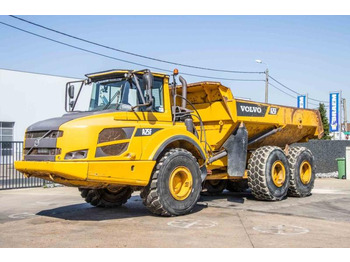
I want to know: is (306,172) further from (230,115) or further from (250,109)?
(230,115)

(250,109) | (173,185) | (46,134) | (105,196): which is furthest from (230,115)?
(46,134)

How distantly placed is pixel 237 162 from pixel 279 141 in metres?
2.56

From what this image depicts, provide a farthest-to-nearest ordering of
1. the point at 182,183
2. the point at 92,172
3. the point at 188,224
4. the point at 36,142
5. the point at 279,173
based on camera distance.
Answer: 1. the point at 279,173
2. the point at 182,183
3. the point at 36,142
4. the point at 188,224
5. the point at 92,172

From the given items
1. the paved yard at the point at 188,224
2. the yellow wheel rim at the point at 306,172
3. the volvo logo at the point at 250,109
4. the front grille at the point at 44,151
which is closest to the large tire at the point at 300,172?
the yellow wheel rim at the point at 306,172

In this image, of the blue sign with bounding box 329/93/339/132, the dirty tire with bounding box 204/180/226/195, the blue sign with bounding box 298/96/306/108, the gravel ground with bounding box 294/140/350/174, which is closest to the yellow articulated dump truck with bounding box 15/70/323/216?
the dirty tire with bounding box 204/180/226/195

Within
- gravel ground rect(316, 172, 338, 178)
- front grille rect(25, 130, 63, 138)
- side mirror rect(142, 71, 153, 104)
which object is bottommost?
gravel ground rect(316, 172, 338, 178)

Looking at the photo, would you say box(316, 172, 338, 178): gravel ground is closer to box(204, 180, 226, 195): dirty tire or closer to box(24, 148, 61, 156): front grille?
box(204, 180, 226, 195): dirty tire

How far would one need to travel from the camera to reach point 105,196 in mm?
10359

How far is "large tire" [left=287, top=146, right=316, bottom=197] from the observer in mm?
12164

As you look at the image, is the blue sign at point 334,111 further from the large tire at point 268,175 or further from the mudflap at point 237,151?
the mudflap at point 237,151

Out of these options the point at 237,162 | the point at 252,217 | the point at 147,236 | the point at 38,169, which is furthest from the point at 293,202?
the point at 38,169

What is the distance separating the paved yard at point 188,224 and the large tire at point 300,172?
0.43 metres

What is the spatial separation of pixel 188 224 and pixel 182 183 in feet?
4.45

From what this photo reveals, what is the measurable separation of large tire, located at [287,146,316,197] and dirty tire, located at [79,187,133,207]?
15.1ft
